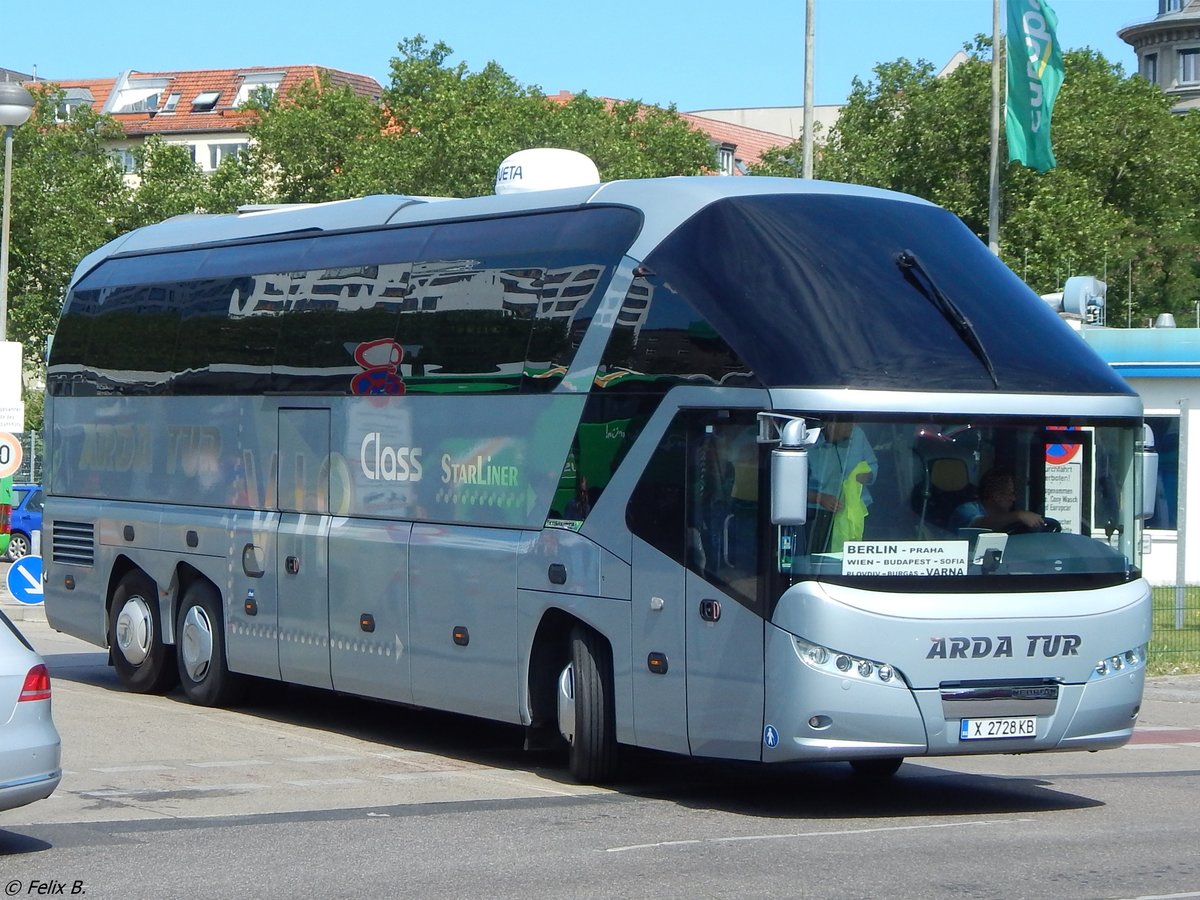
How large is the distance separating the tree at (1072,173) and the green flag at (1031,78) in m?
22.4

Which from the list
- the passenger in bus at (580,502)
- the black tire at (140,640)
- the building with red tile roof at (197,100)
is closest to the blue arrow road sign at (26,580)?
the black tire at (140,640)

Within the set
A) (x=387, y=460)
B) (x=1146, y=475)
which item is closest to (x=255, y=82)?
(x=387, y=460)

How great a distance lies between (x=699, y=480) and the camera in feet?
36.5

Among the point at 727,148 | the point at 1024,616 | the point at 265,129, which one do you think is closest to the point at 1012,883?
the point at 1024,616

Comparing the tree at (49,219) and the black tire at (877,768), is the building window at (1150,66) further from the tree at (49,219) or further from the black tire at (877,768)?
the black tire at (877,768)

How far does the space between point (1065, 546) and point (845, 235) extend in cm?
223

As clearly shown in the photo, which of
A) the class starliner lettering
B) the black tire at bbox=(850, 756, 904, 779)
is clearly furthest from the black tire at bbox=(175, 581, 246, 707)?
the black tire at bbox=(850, 756, 904, 779)

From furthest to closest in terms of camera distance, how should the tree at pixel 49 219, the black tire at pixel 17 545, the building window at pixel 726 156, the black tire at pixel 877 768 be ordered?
the building window at pixel 726 156 → the tree at pixel 49 219 → the black tire at pixel 17 545 → the black tire at pixel 877 768

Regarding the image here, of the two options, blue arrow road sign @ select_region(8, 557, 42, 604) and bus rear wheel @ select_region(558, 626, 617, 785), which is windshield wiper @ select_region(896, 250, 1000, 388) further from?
blue arrow road sign @ select_region(8, 557, 42, 604)

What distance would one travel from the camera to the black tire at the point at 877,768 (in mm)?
12609

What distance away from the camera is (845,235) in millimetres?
11531

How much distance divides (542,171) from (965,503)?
19.7ft

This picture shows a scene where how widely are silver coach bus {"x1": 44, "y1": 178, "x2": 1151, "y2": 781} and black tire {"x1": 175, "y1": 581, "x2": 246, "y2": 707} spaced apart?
0.81 m

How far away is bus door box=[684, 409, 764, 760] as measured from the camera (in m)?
10.7
